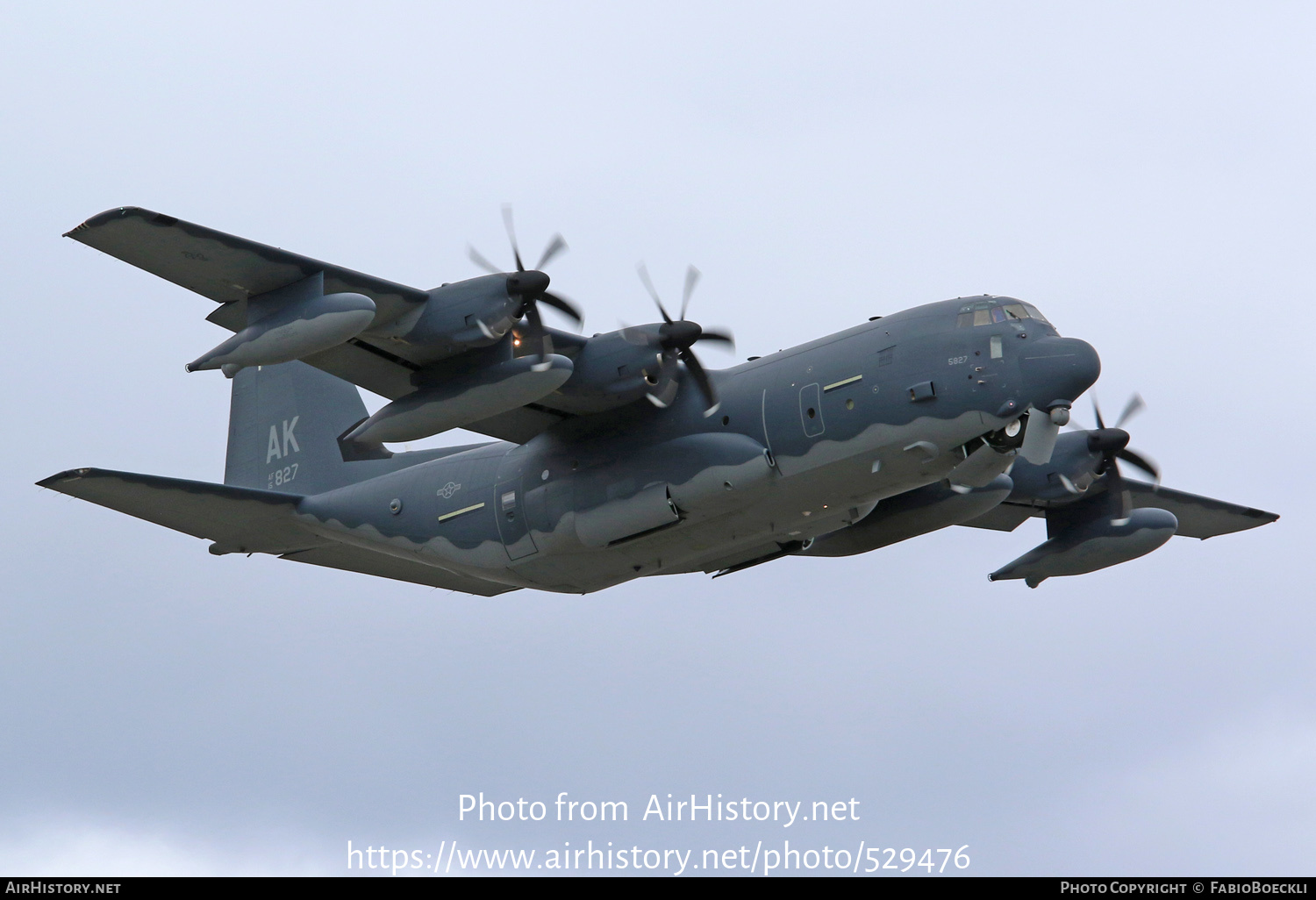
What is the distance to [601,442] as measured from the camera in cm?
2633

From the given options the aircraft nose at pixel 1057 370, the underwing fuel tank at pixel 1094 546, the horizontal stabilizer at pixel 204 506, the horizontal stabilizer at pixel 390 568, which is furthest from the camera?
the underwing fuel tank at pixel 1094 546

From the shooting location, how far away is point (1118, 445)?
96.3 ft

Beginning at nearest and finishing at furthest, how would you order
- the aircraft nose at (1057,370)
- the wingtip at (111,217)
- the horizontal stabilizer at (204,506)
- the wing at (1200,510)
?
1. the wingtip at (111,217)
2. the aircraft nose at (1057,370)
3. the horizontal stabilizer at (204,506)
4. the wing at (1200,510)

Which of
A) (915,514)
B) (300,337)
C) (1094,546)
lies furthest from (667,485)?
(1094,546)

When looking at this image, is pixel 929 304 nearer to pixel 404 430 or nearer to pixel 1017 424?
pixel 1017 424

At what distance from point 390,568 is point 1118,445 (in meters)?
13.9

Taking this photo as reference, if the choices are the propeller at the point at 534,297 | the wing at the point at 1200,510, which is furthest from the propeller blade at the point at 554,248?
the wing at the point at 1200,510

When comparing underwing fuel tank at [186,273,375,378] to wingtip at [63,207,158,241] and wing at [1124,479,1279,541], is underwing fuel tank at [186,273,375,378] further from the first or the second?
wing at [1124,479,1279,541]

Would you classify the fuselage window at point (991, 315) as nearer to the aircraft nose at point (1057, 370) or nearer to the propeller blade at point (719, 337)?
the aircraft nose at point (1057, 370)

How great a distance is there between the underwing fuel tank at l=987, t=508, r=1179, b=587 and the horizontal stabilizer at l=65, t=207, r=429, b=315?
14063mm

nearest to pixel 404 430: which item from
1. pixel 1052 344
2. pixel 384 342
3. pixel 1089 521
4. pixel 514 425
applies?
pixel 384 342

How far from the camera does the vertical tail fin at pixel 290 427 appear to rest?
30438 mm

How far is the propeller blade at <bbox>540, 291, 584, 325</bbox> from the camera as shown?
24.7 metres

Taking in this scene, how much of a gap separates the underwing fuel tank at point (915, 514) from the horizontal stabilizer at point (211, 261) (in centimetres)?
959
